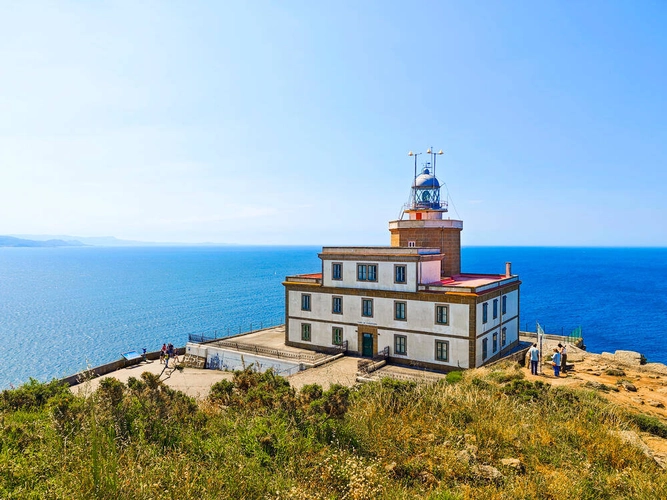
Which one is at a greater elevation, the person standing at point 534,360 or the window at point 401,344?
the person standing at point 534,360

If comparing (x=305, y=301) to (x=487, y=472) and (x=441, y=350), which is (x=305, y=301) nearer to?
(x=441, y=350)

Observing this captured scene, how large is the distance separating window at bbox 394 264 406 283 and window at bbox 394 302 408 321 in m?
1.44

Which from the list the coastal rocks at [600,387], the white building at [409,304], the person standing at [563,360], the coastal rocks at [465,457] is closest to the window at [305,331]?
the white building at [409,304]

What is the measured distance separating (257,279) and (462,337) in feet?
356

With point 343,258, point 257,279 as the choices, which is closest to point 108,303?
point 257,279

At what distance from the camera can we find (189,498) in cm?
535

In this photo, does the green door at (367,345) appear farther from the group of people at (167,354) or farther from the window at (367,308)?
the group of people at (167,354)

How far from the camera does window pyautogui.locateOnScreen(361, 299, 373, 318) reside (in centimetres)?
2748

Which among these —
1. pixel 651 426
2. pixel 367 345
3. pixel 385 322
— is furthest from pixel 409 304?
pixel 651 426

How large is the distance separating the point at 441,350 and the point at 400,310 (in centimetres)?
340

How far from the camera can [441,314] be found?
25016 mm

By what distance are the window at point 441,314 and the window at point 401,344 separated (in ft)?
8.12

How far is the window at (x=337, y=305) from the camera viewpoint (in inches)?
1127

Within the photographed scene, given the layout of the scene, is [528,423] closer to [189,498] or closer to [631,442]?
[631,442]
